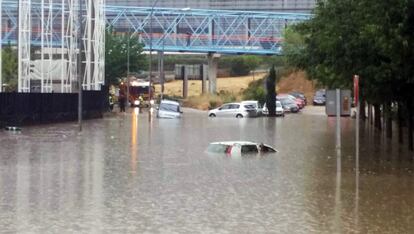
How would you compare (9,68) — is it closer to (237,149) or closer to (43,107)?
(43,107)

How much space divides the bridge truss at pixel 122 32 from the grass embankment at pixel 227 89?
266 inches

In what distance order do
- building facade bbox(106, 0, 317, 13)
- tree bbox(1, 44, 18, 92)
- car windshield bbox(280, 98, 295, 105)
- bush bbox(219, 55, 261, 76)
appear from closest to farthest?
tree bbox(1, 44, 18, 92)
car windshield bbox(280, 98, 295, 105)
building facade bbox(106, 0, 317, 13)
bush bbox(219, 55, 261, 76)

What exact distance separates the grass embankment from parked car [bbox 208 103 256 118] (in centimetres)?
642

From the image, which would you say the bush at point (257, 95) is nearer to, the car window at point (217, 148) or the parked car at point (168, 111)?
the parked car at point (168, 111)

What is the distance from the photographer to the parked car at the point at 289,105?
8925 centimetres

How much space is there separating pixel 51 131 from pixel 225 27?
78.1 metres

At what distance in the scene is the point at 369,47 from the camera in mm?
28766

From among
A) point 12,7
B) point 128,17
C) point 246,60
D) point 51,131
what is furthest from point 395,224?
point 246,60

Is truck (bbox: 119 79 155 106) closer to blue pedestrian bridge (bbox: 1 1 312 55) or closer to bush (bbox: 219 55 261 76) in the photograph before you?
blue pedestrian bridge (bbox: 1 1 312 55)

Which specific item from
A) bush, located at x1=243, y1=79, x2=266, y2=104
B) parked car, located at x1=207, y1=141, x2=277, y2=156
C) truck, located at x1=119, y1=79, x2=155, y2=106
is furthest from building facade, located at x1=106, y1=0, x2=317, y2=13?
parked car, located at x1=207, y1=141, x2=277, y2=156

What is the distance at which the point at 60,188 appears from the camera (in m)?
18.6

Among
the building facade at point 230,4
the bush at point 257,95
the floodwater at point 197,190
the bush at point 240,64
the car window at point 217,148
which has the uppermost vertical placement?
the building facade at point 230,4

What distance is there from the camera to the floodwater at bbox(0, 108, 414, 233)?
13.9m

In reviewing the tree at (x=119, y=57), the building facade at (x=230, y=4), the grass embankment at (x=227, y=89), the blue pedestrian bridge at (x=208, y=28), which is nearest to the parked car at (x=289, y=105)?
the grass embankment at (x=227, y=89)
